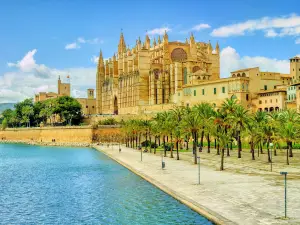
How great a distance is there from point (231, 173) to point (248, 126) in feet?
39.4

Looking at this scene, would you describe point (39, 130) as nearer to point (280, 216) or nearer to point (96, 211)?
point (96, 211)

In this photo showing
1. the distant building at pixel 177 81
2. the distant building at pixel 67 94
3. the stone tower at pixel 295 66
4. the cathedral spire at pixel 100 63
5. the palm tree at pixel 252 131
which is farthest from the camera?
the distant building at pixel 67 94

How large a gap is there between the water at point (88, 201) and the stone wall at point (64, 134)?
40.3 meters

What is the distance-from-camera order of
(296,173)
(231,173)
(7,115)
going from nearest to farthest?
1. (296,173)
2. (231,173)
3. (7,115)

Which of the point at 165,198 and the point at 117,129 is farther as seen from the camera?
the point at 117,129

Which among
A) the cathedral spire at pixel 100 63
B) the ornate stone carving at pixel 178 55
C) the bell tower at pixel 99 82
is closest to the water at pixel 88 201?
the ornate stone carving at pixel 178 55

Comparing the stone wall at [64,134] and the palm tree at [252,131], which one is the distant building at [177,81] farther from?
the palm tree at [252,131]

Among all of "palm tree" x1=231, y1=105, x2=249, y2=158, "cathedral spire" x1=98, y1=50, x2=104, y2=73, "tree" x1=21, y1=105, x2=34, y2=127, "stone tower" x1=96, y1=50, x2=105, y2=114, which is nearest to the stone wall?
"tree" x1=21, y1=105, x2=34, y2=127

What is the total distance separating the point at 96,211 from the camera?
1809cm

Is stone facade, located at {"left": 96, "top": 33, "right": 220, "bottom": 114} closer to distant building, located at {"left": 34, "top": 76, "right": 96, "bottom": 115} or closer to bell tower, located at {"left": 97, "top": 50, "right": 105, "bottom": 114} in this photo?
bell tower, located at {"left": 97, "top": 50, "right": 105, "bottom": 114}

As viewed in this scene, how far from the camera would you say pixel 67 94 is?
12900 centimetres

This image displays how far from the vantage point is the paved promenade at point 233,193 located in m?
14.3

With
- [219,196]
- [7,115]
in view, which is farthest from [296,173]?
[7,115]

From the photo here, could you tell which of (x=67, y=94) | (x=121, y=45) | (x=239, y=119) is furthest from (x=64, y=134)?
(x=67, y=94)
